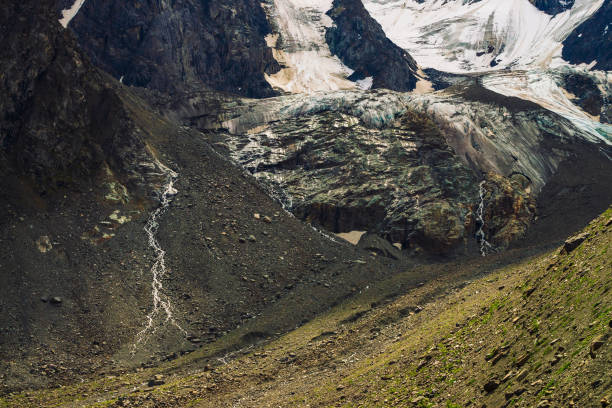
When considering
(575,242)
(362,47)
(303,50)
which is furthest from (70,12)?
(575,242)

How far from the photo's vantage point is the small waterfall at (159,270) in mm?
48963

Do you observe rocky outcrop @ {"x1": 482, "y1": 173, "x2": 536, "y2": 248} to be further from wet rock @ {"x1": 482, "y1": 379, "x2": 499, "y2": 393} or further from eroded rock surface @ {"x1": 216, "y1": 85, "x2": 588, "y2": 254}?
wet rock @ {"x1": 482, "y1": 379, "x2": 499, "y2": 393}

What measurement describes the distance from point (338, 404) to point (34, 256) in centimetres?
3368

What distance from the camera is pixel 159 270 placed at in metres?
54.9

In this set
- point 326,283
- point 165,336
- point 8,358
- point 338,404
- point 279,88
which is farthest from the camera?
point 279,88

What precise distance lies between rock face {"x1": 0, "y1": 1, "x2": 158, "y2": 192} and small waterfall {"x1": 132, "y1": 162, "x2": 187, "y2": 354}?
3.09 meters

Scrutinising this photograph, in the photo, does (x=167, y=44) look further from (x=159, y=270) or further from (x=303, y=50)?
(x=159, y=270)

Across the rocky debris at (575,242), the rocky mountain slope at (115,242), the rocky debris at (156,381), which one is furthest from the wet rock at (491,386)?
the rocky mountain slope at (115,242)

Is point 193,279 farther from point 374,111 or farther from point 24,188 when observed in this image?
point 374,111

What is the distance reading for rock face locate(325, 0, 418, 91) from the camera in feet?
572

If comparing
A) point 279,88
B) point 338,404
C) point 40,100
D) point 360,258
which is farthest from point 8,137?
point 279,88

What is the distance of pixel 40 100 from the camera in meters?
61.2

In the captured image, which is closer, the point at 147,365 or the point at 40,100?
the point at 147,365

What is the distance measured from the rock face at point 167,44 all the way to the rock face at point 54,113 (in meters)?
56.2
